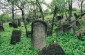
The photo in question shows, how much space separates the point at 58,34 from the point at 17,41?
4591 mm

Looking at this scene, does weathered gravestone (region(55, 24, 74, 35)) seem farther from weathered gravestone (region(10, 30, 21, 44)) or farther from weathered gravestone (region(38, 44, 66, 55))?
weathered gravestone (region(38, 44, 66, 55))

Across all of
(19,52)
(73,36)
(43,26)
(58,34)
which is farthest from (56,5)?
(19,52)

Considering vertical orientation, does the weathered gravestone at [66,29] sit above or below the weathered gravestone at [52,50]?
below

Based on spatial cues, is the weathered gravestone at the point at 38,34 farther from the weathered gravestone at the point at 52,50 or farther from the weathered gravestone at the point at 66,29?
the weathered gravestone at the point at 52,50

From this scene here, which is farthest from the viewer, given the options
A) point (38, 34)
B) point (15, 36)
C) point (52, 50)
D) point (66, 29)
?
point (66, 29)

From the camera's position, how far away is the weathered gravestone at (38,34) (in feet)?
65.2

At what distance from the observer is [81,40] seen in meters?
20.2

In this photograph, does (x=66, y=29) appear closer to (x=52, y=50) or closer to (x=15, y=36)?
(x=15, y=36)

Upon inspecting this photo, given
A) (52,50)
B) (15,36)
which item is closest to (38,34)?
(15,36)

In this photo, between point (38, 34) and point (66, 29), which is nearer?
point (38, 34)

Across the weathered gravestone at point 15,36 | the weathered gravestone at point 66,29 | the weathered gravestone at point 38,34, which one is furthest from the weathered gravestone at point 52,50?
the weathered gravestone at point 66,29

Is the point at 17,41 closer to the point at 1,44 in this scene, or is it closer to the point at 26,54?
the point at 1,44

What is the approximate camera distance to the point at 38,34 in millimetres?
19875

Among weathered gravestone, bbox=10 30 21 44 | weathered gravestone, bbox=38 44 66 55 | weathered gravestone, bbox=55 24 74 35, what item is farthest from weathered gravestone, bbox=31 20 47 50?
weathered gravestone, bbox=38 44 66 55
